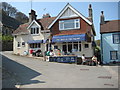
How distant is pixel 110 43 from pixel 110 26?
3440mm

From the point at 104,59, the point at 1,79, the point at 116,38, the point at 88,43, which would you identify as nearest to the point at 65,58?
the point at 88,43

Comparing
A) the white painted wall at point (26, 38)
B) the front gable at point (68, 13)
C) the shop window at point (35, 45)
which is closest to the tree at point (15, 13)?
the white painted wall at point (26, 38)

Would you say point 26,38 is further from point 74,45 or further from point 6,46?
point 6,46

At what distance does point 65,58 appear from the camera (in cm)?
2239

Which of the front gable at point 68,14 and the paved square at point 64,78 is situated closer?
the paved square at point 64,78

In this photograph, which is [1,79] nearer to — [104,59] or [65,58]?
[65,58]

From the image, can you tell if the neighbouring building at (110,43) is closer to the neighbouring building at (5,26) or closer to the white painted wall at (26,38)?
the white painted wall at (26,38)

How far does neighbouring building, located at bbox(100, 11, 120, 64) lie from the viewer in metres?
25.2

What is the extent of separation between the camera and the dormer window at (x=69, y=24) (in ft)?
82.9

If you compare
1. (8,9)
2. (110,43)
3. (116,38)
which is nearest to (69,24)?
(110,43)

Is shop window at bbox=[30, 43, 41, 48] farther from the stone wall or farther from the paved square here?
the paved square

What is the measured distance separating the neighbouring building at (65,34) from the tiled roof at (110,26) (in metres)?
Result: 2.17

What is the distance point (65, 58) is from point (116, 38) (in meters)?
9.97

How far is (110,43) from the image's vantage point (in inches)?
1017
